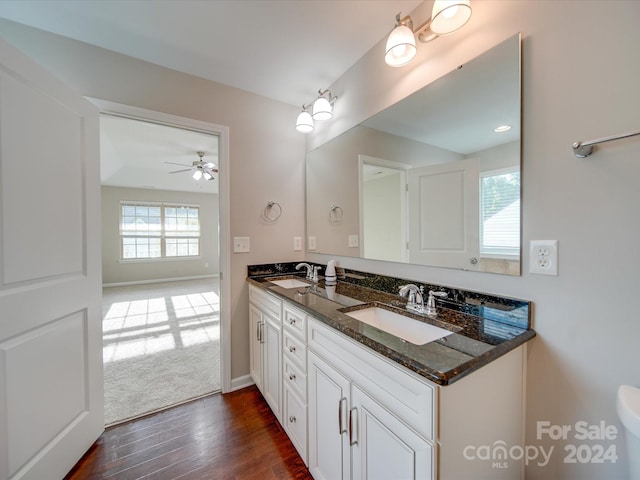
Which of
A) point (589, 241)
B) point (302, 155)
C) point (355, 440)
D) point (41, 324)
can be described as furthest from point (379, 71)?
point (41, 324)

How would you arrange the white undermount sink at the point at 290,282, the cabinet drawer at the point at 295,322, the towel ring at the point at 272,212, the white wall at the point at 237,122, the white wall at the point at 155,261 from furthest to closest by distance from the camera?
1. the white wall at the point at 155,261
2. the towel ring at the point at 272,212
3. the white undermount sink at the point at 290,282
4. the white wall at the point at 237,122
5. the cabinet drawer at the point at 295,322

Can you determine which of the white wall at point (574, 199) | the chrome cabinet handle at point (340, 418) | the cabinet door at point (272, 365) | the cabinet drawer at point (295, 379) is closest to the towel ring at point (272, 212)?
the cabinet door at point (272, 365)

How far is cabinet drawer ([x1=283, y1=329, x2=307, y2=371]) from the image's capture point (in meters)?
1.29

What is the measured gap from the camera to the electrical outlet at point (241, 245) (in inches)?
82.1

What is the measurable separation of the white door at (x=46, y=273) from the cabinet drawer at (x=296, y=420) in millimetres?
1170

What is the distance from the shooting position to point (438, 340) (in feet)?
2.84

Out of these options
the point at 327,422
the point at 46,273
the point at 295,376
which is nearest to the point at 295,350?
the point at 295,376

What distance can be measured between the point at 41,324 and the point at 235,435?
1227mm

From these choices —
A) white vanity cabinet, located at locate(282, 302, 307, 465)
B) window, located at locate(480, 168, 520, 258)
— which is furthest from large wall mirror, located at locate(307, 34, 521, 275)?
white vanity cabinet, located at locate(282, 302, 307, 465)

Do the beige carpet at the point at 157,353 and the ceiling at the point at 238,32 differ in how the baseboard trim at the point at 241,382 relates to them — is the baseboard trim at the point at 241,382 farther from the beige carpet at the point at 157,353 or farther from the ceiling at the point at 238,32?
the ceiling at the point at 238,32

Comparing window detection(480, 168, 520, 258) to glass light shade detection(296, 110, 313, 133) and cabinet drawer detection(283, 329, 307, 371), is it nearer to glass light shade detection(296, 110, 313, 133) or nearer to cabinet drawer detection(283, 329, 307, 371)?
cabinet drawer detection(283, 329, 307, 371)

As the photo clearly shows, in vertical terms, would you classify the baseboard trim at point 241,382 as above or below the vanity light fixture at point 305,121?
below

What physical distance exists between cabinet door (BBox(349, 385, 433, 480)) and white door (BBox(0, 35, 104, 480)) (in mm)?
1482

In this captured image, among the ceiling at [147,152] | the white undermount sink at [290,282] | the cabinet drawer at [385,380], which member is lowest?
the cabinet drawer at [385,380]
